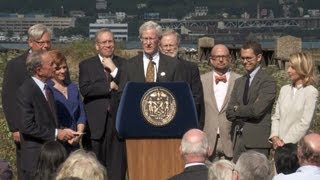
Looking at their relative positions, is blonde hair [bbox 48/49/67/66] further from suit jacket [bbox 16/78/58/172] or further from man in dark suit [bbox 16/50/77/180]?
suit jacket [bbox 16/78/58/172]

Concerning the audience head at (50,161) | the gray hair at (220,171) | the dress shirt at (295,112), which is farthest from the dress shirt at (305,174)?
the dress shirt at (295,112)

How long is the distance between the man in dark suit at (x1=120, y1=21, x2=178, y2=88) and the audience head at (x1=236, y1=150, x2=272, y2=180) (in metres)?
2.17

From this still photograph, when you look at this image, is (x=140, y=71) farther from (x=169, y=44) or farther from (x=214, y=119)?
(x=214, y=119)

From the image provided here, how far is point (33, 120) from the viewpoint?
9.27 metres

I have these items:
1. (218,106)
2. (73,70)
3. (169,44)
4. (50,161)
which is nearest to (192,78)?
(218,106)

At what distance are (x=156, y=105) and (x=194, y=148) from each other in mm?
1763

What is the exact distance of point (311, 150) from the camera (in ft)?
24.7

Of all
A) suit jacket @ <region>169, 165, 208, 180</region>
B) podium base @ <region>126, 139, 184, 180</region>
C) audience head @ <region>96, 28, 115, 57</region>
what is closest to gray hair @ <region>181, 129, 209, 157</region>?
suit jacket @ <region>169, 165, 208, 180</region>

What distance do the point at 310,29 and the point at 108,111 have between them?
24787 millimetres

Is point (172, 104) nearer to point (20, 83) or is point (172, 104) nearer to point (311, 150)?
point (20, 83)

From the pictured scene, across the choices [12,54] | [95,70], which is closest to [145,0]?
[12,54]

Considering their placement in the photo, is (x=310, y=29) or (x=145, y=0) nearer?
(x=310, y=29)

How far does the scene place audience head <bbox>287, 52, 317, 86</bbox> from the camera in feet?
31.0

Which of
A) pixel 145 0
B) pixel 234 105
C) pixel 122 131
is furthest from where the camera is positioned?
pixel 145 0
